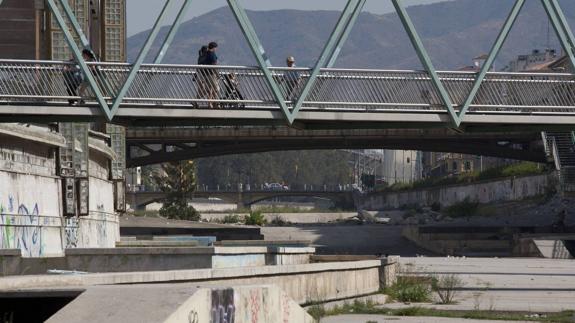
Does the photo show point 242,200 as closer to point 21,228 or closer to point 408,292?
point 21,228

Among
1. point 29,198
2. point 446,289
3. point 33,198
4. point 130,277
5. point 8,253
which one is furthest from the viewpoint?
point 33,198

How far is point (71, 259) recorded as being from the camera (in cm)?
2484

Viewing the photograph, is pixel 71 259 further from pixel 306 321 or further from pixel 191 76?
pixel 191 76

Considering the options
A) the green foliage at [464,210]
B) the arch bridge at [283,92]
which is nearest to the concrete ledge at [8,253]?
the arch bridge at [283,92]

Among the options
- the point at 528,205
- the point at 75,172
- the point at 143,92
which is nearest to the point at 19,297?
the point at 143,92

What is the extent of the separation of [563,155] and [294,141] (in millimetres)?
19217

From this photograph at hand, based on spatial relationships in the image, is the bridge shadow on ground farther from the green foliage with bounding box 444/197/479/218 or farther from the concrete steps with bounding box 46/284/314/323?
the concrete steps with bounding box 46/284/314/323

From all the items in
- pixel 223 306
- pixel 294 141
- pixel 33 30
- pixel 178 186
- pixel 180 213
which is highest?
pixel 33 30

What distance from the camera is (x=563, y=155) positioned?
10381 centimetres

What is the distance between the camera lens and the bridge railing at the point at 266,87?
107 ft

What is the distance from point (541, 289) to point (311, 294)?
1156 cm

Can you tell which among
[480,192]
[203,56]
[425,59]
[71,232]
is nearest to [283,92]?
[203,56]

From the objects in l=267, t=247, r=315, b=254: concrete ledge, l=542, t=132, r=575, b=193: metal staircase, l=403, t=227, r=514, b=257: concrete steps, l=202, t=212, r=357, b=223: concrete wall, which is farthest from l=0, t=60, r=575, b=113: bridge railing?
l=202, t=212, r=357, b=223: concrete wall

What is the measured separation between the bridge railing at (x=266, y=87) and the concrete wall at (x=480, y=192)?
68.9 metres
